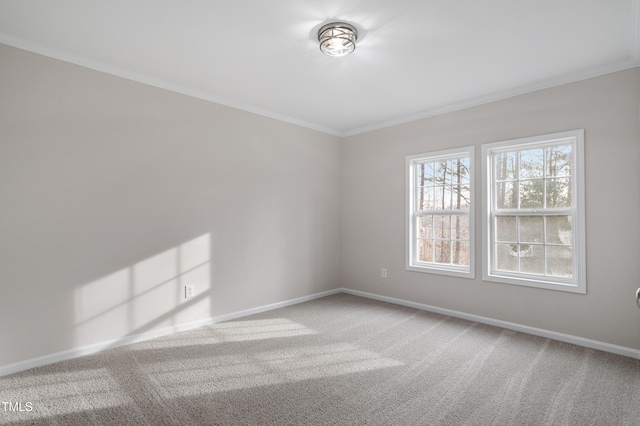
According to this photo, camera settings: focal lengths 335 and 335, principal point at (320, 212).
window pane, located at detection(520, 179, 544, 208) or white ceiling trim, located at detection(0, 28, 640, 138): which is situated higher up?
white ceiling trim, located at detection(0, 28, 640, 138)

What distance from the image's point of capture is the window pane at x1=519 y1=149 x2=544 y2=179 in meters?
3.50

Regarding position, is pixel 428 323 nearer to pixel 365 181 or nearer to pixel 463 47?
pixel 365 181

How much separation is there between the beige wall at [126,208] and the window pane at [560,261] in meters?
2.93

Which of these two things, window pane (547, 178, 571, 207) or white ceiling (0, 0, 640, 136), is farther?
window pane (547, 178, 571, 207)

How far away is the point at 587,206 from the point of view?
3100mm

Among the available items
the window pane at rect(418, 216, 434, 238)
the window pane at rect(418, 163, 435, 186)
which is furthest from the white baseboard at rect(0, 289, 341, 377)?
the window pane at rect(418, 163, 435, 186)

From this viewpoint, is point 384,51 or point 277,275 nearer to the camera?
point 384,51

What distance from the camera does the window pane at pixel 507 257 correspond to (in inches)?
143

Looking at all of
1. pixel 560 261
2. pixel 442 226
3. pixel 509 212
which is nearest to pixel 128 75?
pixel 442 226

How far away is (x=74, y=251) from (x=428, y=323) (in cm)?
350

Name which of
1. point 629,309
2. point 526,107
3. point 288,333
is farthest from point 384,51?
point 629,309

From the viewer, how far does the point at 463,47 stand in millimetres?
2674

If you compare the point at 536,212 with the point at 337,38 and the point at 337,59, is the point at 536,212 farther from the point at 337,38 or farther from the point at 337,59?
the point at 337,38

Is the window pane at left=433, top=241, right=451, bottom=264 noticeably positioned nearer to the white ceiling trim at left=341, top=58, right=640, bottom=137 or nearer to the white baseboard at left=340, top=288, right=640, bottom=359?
the white baseboard at left=340, top=288, right=640, bottom=359
